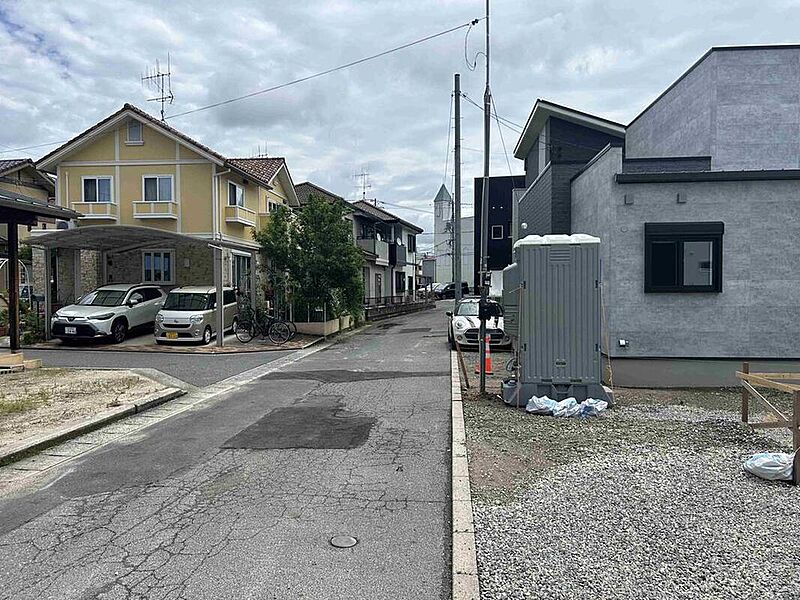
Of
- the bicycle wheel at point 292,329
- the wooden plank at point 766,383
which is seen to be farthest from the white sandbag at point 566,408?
the bicycle wheel at point 292,329

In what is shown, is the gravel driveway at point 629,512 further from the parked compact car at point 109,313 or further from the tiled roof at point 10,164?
the tiled roof at point 10,164

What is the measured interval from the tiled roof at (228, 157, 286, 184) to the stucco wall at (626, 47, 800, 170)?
1771 centimetres

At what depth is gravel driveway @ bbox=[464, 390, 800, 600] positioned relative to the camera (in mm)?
3619

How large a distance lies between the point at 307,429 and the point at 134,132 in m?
19.2

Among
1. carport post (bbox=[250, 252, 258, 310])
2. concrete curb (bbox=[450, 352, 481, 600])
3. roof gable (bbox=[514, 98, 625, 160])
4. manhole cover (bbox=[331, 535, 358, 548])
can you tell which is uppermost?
roof gable (bbox=[514, 98, 625, 160])

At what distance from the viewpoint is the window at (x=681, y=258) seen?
1030 cm

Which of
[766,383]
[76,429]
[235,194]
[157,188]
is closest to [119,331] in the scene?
[157,188]

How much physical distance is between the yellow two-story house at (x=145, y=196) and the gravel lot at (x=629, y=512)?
17068mm

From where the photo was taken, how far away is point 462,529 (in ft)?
14.3

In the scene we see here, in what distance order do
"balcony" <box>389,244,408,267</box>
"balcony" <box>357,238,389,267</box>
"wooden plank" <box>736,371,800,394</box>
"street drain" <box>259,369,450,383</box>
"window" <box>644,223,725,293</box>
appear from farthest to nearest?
"balcony" <box>389,244,408,267</box>, "balcony" <box>357,238,389,267</box>, "street drain" <box>259,369,450,383</box>, "window" <box>644,223,725,293</box>, "wooden plank" <box>736,371,800,394</box>

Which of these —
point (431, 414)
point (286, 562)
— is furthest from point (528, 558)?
point (431, 414)

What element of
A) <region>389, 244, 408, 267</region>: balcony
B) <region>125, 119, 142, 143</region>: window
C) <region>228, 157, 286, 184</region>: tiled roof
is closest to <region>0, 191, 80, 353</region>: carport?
<region>125, 119, 142, 143</region>: window

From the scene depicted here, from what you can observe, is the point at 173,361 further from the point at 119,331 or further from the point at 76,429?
the point at 76,429

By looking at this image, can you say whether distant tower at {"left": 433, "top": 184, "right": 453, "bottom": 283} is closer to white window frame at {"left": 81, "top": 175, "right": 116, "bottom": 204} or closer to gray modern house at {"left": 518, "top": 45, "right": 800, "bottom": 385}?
white window frame at {"left": 81, "top": 175, "right": 116, "bottom": 204}
